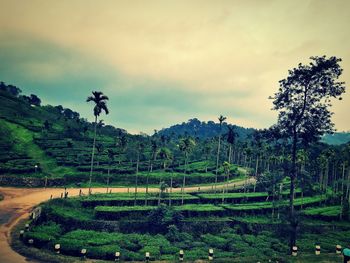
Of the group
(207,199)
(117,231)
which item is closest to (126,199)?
(117,231)

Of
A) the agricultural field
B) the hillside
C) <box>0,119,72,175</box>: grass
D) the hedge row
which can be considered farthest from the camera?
<box>0,119,72,175</box>: grass

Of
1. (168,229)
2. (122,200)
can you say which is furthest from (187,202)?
(168,229)

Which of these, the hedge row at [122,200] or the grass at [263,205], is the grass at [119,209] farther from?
the grass at [263,205]

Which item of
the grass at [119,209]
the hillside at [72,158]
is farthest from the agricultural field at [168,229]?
the hillside at [72,158]

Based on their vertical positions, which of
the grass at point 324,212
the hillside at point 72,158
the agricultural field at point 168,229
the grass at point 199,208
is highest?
the hillside at point 72,158

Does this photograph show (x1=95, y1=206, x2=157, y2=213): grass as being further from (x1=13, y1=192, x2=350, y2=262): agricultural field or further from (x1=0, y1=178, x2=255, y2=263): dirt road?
(x1=0, y1=178, x2=255, y2=263): dirt road

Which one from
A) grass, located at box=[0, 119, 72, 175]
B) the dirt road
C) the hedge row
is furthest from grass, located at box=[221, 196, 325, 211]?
grass, located at box=[0, 119, 72, 175]

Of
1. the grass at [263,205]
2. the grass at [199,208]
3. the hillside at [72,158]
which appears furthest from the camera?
the hillside at [72,158]

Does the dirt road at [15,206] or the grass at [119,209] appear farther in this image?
the grass at [119,209]

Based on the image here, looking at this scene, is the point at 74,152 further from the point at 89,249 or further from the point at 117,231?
the point at 89,249

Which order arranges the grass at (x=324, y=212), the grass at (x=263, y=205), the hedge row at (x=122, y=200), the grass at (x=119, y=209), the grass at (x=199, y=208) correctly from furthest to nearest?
the grass at (x=324, y=212), the grass at (x=263, y=205), the hedge row at (x=122, y=200), the grass at (x=199, y=208), the grass at (x=119, y=209)

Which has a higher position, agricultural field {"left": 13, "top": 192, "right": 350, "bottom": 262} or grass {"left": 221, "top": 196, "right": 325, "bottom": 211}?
grass {"left": 221, "top": 196, "right": 325, "bottom": 211}

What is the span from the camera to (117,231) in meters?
44.3

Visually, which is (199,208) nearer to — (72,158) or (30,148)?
(72,158)
